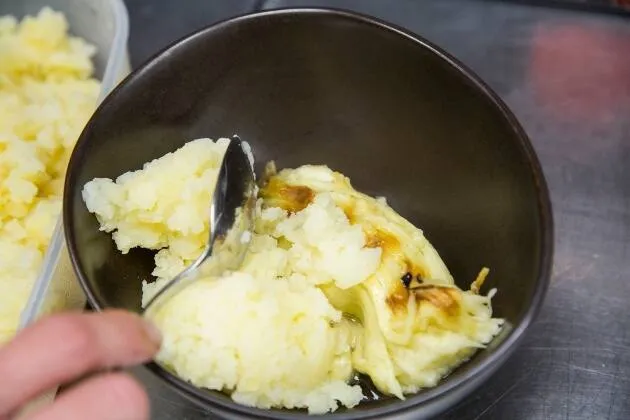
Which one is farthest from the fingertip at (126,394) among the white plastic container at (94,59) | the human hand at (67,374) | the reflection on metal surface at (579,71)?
the reflection on metal surface at (579,71)

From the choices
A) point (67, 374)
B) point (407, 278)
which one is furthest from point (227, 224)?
point (67, 374)

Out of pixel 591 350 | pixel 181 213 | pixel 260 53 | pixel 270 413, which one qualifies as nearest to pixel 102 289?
pixel 181 213

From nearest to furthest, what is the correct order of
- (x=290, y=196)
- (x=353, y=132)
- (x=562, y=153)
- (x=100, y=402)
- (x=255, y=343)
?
(x=100, y=402), (x=255, y=343), (x=290, y=196), (x=353, y=132), (x=562, y=153)

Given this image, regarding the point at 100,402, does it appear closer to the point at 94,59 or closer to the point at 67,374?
the point at 67,374

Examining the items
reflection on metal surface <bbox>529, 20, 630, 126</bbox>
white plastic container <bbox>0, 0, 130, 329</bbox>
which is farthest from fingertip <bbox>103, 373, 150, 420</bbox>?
reflection on metal surface <bbox>529, 20, 630, 126</bbox>

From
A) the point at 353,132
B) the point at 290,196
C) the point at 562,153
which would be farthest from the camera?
the point at 562,153

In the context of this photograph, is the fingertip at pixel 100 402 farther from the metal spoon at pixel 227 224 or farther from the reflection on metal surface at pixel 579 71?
the reflection on metal surface at pixel 579 71

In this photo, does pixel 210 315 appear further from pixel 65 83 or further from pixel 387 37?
pixel 65 83
